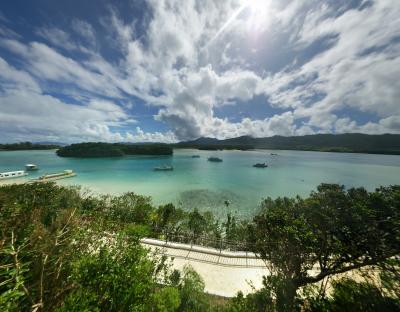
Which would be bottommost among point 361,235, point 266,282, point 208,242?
point 208,242

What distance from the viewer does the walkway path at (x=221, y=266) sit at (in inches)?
407

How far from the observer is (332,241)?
716 cm

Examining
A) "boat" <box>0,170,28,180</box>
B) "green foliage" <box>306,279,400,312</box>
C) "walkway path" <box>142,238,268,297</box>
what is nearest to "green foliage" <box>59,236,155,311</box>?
"walkway path" <box>142,238,268,297</box>

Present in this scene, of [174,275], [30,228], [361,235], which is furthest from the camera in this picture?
[174,275]

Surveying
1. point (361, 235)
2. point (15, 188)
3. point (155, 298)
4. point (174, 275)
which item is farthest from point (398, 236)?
point (15, 188)

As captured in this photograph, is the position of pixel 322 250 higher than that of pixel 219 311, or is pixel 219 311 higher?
pixel 322 250

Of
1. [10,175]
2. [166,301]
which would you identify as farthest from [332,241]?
A: [10,175]

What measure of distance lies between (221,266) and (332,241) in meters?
7.11

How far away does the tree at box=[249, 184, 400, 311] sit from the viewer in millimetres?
6504

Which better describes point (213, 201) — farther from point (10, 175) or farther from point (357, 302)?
point (10, 175)

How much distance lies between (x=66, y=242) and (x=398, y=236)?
35.6 feet

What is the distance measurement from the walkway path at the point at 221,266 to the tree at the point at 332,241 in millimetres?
3438

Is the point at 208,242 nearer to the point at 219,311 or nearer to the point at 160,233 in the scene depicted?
the point at 160,233

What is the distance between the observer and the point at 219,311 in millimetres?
6648
